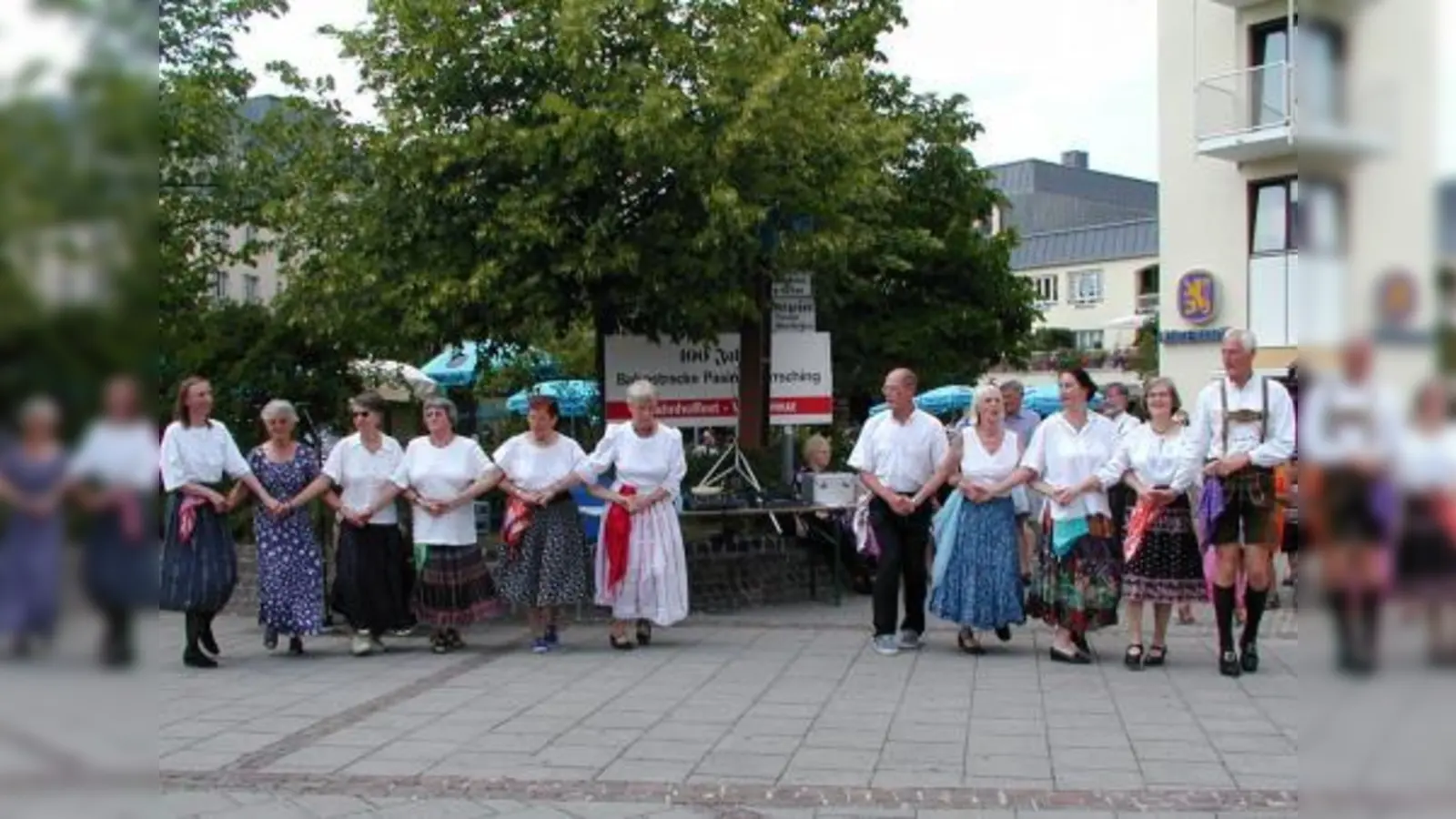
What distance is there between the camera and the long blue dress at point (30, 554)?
0.73m

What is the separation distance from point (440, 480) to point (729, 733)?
3213 millimetres

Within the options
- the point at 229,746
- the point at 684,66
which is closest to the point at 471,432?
the point at 684,66

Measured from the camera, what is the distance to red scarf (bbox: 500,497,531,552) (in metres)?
8.80

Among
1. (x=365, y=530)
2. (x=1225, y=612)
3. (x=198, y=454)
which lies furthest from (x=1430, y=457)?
(x=365, y=530)

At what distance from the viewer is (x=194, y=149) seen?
472cm

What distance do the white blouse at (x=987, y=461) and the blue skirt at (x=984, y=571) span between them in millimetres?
155

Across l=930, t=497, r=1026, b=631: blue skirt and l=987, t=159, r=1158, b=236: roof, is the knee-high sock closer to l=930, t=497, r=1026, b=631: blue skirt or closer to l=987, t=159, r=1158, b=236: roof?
l=930, t=497, r=1026, b=631: blue skirt

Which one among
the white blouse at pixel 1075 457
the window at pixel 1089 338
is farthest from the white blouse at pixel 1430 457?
the window at pixel 1089 338

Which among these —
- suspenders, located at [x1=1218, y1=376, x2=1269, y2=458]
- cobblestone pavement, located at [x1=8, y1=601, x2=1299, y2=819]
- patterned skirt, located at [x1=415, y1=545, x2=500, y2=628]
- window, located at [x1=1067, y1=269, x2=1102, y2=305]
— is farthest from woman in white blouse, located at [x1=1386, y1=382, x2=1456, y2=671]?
window, located at [x1=1067, y1=269, x2=1102, y2=305]

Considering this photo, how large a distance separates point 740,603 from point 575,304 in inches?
103

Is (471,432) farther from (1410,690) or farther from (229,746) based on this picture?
(1410,690)

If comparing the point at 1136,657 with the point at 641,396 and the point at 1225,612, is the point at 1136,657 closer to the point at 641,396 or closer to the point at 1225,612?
the point at 1225,612

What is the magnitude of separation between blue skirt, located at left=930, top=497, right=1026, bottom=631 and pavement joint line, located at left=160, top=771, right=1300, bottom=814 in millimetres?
3143

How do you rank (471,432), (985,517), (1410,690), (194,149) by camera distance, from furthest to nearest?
1. (471,432)
2. (985,517)
3. (194,149)
4. (1410,690)
